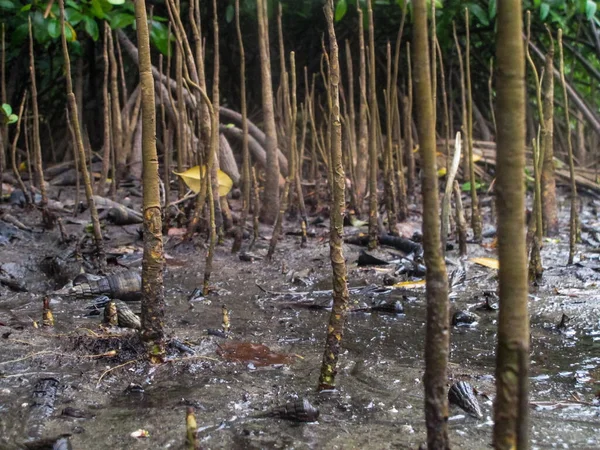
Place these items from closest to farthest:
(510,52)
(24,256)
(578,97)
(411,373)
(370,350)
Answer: (510,52), (411,373), (370,350), (24,256), (578,97)

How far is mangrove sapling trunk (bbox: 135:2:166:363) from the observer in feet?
6.91

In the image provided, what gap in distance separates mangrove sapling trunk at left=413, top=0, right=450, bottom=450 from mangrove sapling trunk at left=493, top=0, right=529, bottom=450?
0.55ft

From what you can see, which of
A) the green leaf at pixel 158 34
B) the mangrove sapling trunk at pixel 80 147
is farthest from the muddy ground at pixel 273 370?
the green leaf at pixel 158 34

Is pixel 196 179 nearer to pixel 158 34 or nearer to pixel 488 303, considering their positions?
pixel 488 303

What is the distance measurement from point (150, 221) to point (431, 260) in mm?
1169

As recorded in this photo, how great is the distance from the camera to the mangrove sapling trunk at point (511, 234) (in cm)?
101

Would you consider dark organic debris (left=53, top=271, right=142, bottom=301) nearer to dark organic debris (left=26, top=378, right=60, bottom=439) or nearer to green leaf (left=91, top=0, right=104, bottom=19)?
dark organic debris (left=26, top=378, right=60, bottom=439)

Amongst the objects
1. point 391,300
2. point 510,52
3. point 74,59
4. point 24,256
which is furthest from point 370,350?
point 74,59

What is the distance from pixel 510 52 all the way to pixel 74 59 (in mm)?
7058

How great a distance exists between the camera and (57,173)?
5945mm

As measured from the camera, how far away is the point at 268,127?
4.42 metres

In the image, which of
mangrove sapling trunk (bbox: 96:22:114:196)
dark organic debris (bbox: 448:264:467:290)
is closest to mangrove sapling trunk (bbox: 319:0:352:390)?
dark organic debris (bbox: 448:264:467:290)

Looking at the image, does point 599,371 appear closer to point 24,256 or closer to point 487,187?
point 24,256

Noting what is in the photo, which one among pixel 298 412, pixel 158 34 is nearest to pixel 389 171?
pixel 158 34
